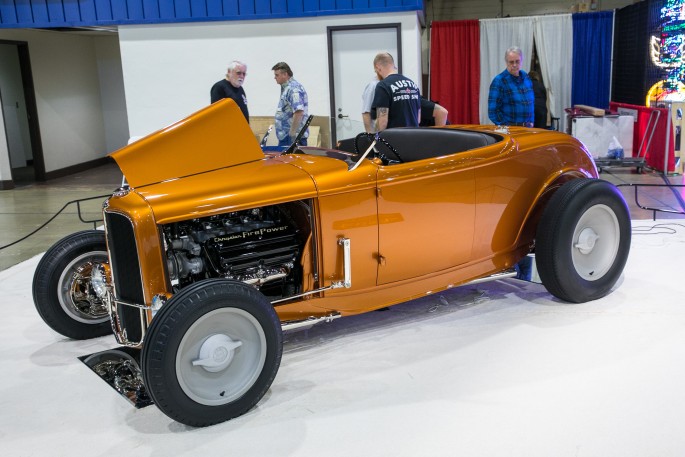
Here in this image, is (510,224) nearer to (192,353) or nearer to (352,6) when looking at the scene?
(192,353)

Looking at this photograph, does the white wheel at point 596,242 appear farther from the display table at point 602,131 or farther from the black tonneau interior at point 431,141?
the display table at point 602,131

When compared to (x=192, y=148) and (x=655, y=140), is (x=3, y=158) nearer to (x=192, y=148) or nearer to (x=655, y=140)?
(x=192, y=148)

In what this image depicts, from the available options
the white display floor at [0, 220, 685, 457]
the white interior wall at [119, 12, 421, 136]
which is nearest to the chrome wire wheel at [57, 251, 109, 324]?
the white display floor at [0, 220, 685, 457]

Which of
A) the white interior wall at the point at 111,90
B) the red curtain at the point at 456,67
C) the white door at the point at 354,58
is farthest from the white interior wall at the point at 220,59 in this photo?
the white interior wall at the point at 111,90

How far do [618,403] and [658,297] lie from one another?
1.57 metres

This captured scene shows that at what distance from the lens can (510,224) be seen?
405cm

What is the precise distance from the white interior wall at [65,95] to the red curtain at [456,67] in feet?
22.1

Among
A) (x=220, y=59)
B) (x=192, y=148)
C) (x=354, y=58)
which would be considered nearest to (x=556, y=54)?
(x=354, y=58)

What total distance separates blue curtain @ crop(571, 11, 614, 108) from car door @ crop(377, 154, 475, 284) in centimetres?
923

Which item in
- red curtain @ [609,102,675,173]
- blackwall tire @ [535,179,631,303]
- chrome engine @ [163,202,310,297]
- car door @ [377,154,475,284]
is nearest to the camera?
chrome engine @ [163,202,310,297]

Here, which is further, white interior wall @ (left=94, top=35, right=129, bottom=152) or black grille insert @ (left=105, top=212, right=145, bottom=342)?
white interior wall @ (left=94, top=35, right=129, bottom=152)

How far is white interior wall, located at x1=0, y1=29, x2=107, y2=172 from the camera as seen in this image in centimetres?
1147

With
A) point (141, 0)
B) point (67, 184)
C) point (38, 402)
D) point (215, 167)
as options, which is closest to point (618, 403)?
point (215, 167)

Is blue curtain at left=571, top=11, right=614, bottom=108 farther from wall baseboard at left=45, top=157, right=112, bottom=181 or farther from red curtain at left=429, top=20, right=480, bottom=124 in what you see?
wall baseboard at left=45, top=157, right=112, bottom=181
